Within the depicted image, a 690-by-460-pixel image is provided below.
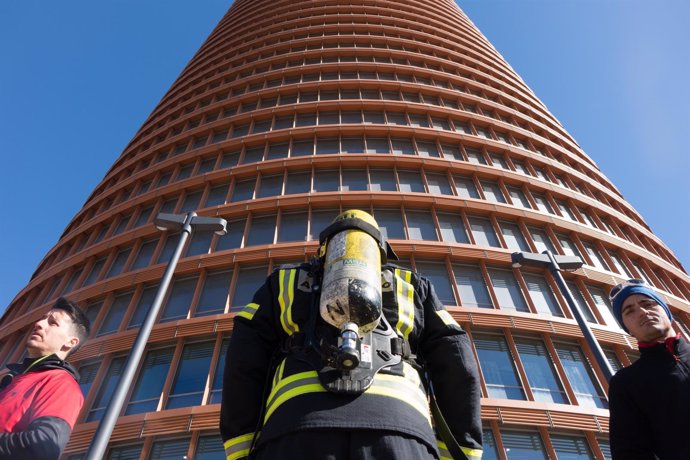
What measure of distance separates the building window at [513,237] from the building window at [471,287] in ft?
7.67

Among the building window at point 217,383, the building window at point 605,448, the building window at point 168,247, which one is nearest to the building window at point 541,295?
the building window at point 605,448

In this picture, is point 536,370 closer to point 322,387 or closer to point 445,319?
point 445,319

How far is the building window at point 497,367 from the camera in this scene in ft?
41.0

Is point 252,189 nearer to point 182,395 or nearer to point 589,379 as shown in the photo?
point 182,395

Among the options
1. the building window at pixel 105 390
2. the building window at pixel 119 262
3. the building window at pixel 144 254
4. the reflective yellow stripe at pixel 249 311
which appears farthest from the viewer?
the building window at pixel 119 262

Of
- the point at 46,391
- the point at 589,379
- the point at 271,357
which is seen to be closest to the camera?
the point at 271,357

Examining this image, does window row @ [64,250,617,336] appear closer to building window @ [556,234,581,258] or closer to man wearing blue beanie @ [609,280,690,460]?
building window @ [556,234,581,258]

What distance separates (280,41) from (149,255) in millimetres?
20200

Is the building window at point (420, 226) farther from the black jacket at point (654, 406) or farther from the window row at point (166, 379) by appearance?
the black jacket at point (654, 406)

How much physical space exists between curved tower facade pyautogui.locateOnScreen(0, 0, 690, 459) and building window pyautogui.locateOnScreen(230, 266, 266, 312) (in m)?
Answer: 0.05

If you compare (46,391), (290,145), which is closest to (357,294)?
(46,391)

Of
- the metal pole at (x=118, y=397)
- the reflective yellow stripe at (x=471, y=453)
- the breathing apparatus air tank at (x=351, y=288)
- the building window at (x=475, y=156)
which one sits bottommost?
the reflective yellow stripe at (x=471, y=453)

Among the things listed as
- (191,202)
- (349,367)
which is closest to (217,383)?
(191,202)

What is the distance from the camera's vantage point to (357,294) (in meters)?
2.14
